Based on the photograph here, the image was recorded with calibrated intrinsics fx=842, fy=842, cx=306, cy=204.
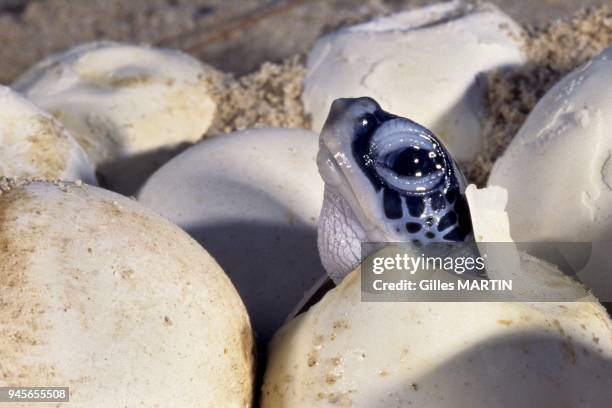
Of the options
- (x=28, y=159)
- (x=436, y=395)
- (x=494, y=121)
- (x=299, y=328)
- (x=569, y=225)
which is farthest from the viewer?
(x=494, y=121)

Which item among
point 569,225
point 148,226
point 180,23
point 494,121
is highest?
point 148,226

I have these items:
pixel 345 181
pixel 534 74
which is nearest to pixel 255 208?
pixel 345 181

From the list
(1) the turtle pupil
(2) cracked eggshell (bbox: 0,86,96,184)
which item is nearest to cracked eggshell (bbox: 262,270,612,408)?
(1) the turtle pupil

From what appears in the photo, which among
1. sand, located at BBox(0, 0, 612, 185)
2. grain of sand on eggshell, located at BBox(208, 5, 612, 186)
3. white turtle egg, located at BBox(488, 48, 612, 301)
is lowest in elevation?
sand, located at BBox(0, 0, 612, 185)


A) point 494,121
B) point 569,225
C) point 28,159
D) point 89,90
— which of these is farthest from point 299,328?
point 89,90

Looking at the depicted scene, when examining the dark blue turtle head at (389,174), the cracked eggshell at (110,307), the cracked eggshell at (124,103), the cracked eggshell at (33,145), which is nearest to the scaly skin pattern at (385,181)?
the dark blue turtle head at (389,174)

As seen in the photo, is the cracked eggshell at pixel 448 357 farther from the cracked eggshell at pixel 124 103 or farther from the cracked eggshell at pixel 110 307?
the cracked eggshell at pixel 124 103

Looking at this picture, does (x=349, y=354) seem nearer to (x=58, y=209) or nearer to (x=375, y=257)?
(x=375, y=257)
